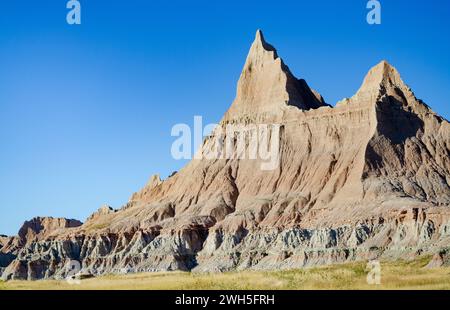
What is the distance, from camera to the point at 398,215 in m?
113

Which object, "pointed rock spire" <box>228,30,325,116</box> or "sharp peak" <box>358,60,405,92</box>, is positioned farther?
"pointed rock spire" <box>228,30,325,116</box>

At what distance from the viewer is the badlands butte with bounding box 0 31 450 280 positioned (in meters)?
116

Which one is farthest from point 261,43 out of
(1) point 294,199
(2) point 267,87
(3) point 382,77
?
(1) point 294,199

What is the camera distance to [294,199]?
458 ft

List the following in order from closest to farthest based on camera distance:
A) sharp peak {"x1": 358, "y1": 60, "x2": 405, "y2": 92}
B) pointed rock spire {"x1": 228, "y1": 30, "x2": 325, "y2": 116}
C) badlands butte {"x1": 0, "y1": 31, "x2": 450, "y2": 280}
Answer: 1. badlands butte {"x1": 0, "y1": 31, "x2": 450, "y2": 280}
2. sharp peak {"x1": 358, "y1": 60, "x2": 405, "y2": 92}
3. pointed rock spire {"x1": 228, "y1": 30, "x2": 325, "y2": 116}

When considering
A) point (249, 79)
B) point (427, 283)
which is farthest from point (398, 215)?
point (249, 79)

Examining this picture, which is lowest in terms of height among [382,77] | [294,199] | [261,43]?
[294,199]

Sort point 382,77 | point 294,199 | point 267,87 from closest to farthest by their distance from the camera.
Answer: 1. point 294,199
2. point 382,77
3. point 267,87

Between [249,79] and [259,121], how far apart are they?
17322mm

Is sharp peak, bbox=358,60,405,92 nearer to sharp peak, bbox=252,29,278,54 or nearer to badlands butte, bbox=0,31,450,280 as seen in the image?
badlands butte, bbox=0,31,450,280

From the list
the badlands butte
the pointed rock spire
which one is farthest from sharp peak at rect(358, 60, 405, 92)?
the pointed rock spire

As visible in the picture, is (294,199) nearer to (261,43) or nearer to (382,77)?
(382,77)

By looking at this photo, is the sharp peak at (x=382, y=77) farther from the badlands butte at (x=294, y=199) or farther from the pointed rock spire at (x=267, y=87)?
the pointed rock spire at (x=267, y=87)

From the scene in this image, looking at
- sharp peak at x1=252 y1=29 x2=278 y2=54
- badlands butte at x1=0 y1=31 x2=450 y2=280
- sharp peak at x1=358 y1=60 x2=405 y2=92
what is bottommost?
badlands butte at x1=0 y1=31 x2=450 y2=280
